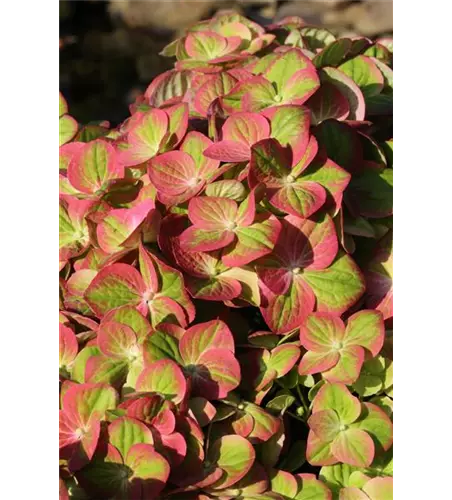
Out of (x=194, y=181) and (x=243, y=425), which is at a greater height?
(x=194, y=181)

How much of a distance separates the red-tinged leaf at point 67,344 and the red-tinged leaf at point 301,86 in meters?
0.25

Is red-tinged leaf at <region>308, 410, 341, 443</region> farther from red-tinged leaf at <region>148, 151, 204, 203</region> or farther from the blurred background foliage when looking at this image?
the blurred background foliage

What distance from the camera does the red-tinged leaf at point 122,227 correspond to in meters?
0.50

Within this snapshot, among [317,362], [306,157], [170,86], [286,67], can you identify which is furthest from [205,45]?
[317,362]

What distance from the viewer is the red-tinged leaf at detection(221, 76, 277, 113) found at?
0.56 meters

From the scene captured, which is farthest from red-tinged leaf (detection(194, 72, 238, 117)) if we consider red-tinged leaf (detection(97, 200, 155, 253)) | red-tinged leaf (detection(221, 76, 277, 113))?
red-tinged leaf (detection(97, 200, 155, 253))

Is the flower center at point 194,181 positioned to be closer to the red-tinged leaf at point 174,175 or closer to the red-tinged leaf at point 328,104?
the red-tinged leaf at point 174,175

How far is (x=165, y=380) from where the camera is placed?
0.46 m

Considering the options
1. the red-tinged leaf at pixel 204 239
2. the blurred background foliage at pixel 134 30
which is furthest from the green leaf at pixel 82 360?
the blurred background foliage at pixel 134 30

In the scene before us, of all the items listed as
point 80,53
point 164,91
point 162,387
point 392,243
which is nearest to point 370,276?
point 392,243

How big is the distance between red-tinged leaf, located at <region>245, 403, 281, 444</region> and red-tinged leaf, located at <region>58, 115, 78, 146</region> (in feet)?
1.09

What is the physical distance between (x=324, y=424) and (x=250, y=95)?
0.27 metres

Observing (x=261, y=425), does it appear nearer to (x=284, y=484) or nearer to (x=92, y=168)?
(x=284, y=484)

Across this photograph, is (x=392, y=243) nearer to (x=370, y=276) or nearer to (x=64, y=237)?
(x=370, y=276)
